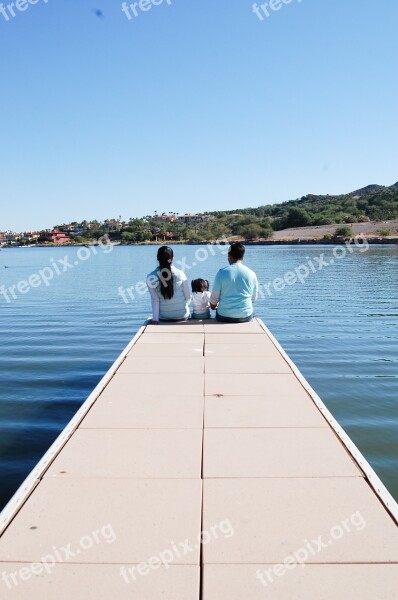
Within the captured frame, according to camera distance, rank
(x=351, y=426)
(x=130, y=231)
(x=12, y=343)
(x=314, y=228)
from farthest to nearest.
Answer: (x=130, y=231), (x=314, y=228), (x=12, y=343), (x=351, y=426)

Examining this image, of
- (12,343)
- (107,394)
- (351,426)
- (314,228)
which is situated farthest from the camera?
(314,228)

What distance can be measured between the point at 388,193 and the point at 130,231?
7246 centimetres

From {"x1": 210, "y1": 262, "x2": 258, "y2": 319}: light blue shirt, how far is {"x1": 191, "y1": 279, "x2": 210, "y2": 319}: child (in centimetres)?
31

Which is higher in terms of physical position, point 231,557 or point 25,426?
point 231,557

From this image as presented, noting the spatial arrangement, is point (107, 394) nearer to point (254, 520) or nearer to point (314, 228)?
point (254, 520)

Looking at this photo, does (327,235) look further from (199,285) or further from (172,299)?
(172,299)

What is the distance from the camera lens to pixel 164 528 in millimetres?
2893

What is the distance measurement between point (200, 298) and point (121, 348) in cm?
294

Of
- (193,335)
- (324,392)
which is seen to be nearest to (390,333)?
(324,392)

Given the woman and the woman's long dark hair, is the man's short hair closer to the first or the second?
the woman

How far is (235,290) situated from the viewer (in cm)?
866

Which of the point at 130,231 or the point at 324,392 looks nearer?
the point at 324,392

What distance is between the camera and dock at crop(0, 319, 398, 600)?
250 centimetres

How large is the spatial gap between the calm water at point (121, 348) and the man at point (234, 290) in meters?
1.49
